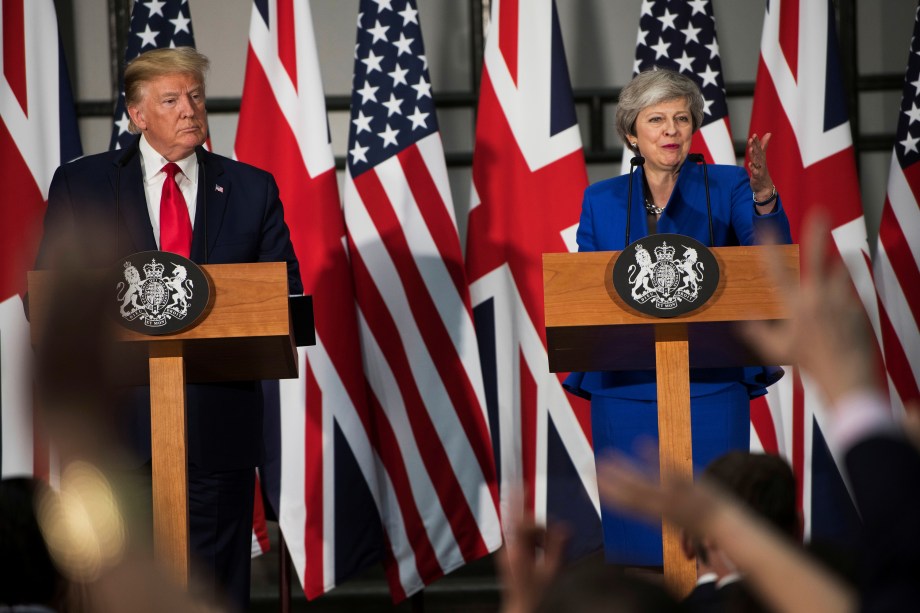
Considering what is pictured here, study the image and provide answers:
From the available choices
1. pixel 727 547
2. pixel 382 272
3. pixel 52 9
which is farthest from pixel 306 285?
pixel 727 547

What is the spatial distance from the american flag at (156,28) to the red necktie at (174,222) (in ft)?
5.52

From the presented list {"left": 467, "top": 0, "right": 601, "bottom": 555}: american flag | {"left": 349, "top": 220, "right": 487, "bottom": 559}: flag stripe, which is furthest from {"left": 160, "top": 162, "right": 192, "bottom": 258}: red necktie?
{"left": 467, "top": 0, "right": 601, "bottom": 555}: american flag

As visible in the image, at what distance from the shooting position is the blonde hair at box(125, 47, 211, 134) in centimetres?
342

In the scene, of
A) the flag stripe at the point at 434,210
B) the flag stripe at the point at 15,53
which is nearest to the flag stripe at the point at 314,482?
the flag stripe at the point at 434,210

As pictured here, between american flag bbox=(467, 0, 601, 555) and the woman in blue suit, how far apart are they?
1.34m

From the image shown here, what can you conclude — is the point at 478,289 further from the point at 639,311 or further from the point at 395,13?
the point at 639,311

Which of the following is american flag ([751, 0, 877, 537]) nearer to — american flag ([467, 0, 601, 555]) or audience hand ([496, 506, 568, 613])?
american flag ([467, 0, 601, 555])

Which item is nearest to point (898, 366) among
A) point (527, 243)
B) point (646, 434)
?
point (527, 243)

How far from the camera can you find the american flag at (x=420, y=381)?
468 centimetres

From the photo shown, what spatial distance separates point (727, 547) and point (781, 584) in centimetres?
6

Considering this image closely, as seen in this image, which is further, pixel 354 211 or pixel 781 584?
pixel 354 211

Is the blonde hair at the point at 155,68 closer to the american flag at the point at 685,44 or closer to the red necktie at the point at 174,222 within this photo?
the red necktie at the point at 174,222

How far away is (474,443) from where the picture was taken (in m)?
4.72

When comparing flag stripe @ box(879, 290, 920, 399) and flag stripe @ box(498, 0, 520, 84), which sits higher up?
flag stripe @ box(498, 0, 520, 84)
